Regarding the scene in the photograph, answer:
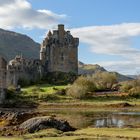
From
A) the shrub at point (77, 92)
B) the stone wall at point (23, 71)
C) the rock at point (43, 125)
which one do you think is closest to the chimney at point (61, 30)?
the stone wall at point (23, 71)

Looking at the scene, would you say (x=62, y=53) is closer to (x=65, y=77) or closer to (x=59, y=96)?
(x=65, y=77)

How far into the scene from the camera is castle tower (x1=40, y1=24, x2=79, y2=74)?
559 ft

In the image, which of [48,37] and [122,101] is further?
[48,37]

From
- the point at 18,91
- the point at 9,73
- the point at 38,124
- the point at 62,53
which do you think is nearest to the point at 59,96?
the point at 18,91

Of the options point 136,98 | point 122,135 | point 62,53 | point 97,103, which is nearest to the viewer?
point 122,135

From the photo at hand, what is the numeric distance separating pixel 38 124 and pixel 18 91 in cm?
8122

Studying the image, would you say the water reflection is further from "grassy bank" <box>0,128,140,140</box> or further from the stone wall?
the stone wall

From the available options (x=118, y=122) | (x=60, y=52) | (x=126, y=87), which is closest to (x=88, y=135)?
(x=118, y=122)

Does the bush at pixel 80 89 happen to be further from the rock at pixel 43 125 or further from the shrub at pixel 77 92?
the rock at pixel 43 125

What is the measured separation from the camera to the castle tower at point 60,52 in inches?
6703

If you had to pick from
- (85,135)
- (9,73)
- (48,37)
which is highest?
(48,37)

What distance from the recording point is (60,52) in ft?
566

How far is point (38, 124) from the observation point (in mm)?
53719

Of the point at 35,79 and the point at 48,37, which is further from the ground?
the point at 48,37
